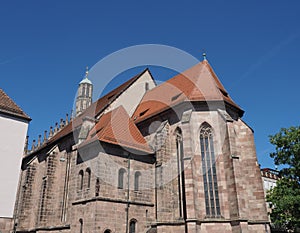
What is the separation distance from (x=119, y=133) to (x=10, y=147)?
635cm

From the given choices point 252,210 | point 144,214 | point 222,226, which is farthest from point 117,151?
point 252,210

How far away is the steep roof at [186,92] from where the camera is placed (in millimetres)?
19109

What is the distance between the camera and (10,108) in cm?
1586

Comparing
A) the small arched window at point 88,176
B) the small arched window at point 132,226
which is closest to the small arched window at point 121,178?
the small arched window at point 88,176

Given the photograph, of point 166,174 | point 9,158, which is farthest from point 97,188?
point 9,158

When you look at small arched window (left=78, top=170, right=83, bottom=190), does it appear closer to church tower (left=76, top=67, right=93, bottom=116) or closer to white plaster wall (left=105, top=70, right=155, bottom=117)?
white plaster wall (left=105, top=70, right=155, bottom=117)

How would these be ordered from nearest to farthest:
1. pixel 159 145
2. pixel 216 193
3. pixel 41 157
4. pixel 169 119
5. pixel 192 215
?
pixel 192 215
pixel 216 193
pixel 159 145
pixel 169 119
pixel 41 157

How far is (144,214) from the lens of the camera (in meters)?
17.4

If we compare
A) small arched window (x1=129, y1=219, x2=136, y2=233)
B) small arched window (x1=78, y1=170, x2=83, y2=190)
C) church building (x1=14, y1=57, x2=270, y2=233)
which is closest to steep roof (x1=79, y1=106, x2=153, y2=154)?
church building (x1=14, y1=57, x2=270, y2=233)

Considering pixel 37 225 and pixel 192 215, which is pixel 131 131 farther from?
pixel 37 225

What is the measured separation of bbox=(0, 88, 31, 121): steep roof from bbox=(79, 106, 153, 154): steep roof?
13.1 feet

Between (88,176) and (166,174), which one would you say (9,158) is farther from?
(166,174)

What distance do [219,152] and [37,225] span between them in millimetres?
13072

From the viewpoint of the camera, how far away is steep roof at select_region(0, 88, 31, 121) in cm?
1556
